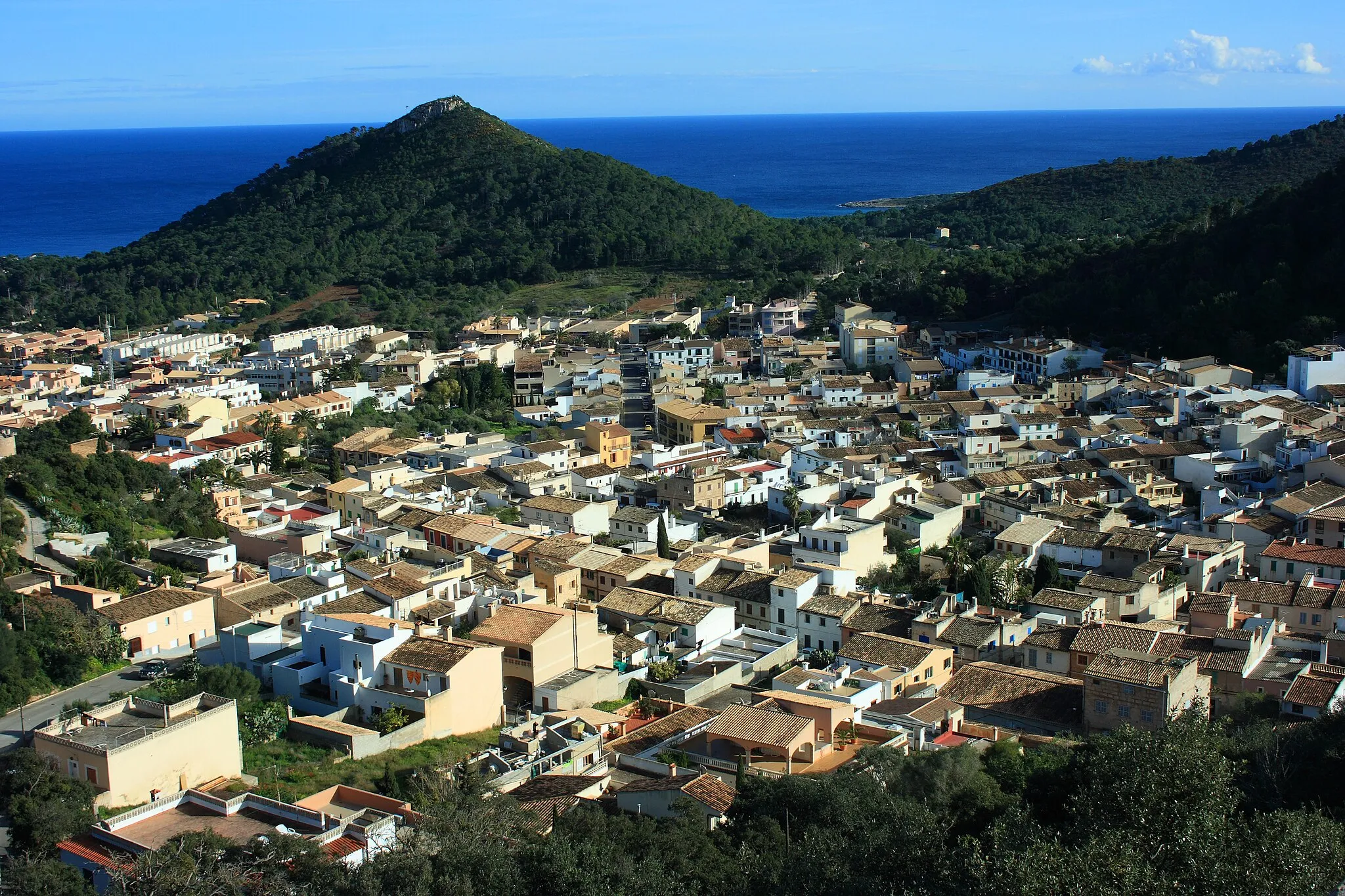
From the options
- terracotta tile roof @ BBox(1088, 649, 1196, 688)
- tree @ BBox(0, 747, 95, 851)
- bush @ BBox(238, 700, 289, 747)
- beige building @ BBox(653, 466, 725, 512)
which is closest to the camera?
tree @ BBox(0, 747, 95, 851)

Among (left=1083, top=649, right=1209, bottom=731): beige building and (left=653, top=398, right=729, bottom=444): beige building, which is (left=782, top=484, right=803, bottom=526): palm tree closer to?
(left=653, top=398, right=729, bottom=444): beige building

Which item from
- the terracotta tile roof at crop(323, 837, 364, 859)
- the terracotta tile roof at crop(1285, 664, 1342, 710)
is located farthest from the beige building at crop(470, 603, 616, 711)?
the terracotta tile roof at crop(1285, 664, 1342, 710)

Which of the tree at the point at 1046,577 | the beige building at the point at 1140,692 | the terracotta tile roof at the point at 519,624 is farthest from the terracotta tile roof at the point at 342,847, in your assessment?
the tree at the point at 1046,577

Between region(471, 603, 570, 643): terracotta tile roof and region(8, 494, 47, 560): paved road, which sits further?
region(8, 494, 47, 560): paved road

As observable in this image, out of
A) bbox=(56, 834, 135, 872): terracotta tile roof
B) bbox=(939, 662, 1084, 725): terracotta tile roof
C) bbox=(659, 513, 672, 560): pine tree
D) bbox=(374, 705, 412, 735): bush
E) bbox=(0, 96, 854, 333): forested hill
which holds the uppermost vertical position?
bbox=(0, 96, 854, 333): forested hill

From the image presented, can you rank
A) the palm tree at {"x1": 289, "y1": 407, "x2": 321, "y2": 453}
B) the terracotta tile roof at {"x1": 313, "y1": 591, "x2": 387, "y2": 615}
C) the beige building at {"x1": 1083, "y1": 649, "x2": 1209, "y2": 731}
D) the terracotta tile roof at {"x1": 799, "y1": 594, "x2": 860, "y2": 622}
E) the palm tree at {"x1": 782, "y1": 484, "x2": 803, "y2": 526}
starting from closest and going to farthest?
the beige building at {"x1": 1083, "y1": 649, "x2": 1209, "y2": 731} < the terracotta tile roof at {"x1": 313, "y1": 591, "x2": 387, "y2": 615} < the terracotta tile roof at {"x1": 799, "y1": 594, "x2": 860, "y2": 622} < the palm tree at {"x1": 782, "y1": 484, "x2": 803, "y2": 526} < the palm tree at {"x1": 289, "y1": 407, "x2": 321, "y2": 453}

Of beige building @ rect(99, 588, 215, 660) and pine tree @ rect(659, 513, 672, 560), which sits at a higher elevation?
beige building @ rect(99, 588, 215, 660)
